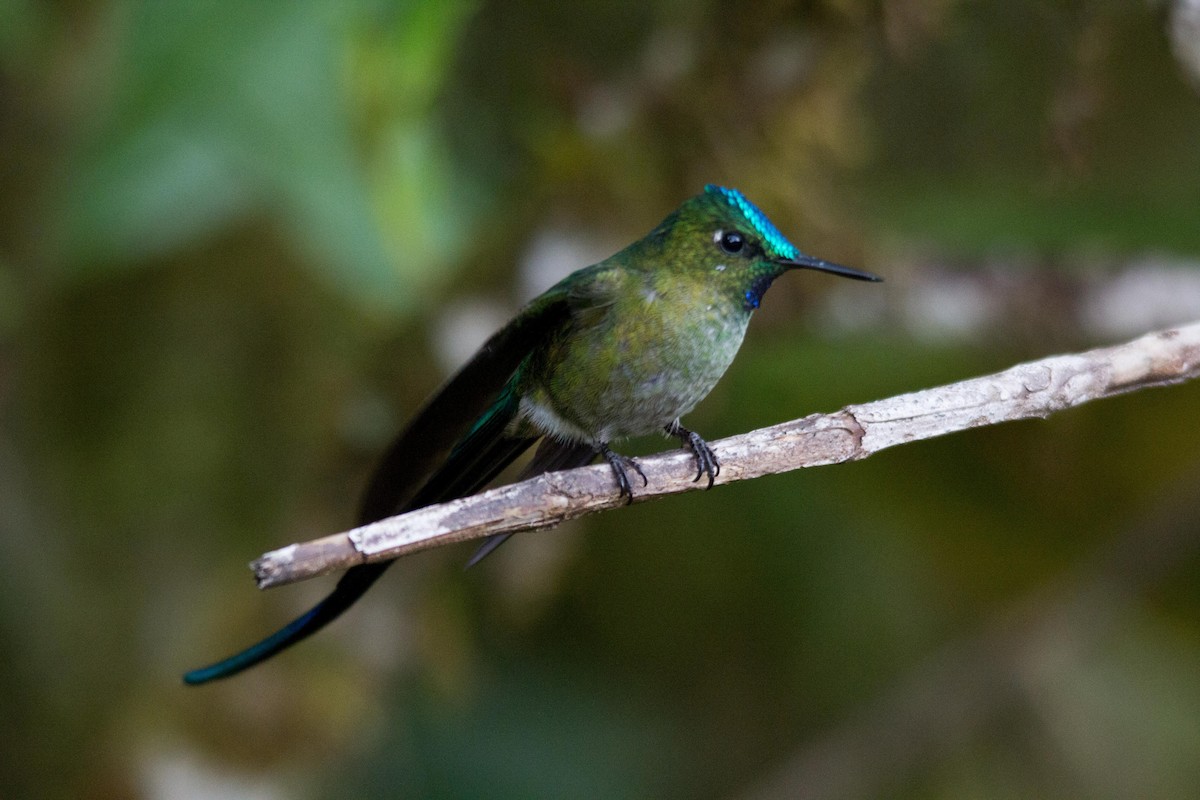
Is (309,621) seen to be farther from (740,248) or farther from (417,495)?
(740,248)

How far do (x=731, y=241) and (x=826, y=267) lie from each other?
10.9 inches

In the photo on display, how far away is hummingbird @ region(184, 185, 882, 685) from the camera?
204 centimetres

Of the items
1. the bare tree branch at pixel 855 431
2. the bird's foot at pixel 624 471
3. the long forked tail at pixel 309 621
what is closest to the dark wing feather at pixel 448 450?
the long forked tail at pixel 309 621

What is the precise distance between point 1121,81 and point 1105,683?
211cm

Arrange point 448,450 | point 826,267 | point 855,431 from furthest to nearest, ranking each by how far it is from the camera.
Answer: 1. point 448,450
2. point 826,267
3. point 855,431

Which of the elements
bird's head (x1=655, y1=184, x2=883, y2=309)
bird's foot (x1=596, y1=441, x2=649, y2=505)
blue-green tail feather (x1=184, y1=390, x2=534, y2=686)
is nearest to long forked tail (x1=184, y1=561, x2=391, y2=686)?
blue-green tail feather (x1=184, y1=390, x2=534, y2=686)

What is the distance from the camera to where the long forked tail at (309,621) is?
1.90m

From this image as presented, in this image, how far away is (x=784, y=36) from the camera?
3248 mm

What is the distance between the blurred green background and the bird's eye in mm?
820

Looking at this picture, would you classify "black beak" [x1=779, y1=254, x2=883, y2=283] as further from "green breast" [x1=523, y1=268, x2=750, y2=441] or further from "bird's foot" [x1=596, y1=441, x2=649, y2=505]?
"bird's foot" [x1=596, y1=441, x2=649, y2=505]

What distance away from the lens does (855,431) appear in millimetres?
1739

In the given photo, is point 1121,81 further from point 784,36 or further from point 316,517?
point 316,517

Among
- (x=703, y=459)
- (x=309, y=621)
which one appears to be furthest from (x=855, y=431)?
(x=309, y=621)

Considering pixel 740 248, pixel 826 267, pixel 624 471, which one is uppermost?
pixel 740 248
